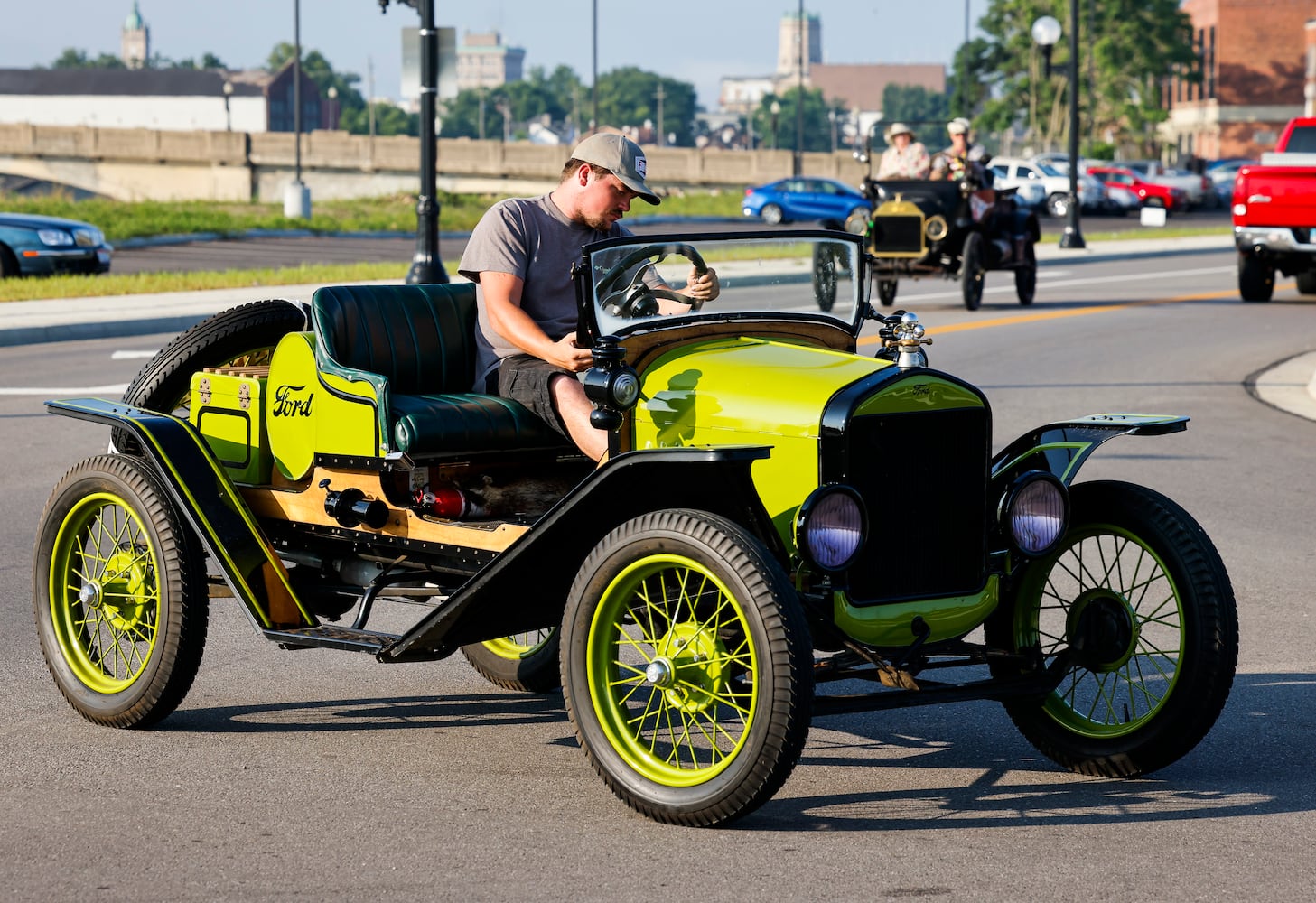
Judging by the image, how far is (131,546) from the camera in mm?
6031

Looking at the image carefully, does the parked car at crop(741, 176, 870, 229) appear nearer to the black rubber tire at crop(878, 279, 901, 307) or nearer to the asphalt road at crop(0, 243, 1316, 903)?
the black rubber tire at crop(878, 279, 901, 307)

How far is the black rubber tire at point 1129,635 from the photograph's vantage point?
16.9 feet

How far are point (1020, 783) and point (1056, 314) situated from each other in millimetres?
17130

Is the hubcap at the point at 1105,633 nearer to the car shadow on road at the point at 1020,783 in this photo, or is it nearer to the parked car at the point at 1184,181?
the car shadow on road at the point at 1020,783

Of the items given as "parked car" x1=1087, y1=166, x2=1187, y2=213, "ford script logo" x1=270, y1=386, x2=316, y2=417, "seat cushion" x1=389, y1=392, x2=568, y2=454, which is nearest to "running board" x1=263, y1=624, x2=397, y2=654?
"seat cushion" x1=389, y1=392, x2=568, y2=454

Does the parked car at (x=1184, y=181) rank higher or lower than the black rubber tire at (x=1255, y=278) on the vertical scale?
higher

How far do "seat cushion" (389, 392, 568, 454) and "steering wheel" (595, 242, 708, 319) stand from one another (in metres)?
0.57

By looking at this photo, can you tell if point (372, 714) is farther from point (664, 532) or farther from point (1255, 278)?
point (1255, 278)

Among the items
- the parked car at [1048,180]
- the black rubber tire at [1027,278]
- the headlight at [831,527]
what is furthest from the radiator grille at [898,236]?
the parked car at [1048,180]

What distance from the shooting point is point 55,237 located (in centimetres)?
2495

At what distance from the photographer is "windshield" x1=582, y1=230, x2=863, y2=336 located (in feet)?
18.0

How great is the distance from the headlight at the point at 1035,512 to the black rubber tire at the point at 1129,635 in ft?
0.44

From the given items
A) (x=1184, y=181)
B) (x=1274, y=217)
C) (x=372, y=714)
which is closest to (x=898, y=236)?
(x=1274, y=217)

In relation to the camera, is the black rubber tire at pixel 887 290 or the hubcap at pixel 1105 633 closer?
the hubcap at pixel 1105 633
